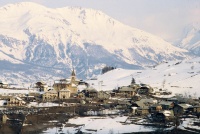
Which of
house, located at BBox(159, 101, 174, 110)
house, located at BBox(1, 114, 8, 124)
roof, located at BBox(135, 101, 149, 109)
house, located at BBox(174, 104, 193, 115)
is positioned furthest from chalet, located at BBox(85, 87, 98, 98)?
house, located at BBox(1, 114, 8, 124)

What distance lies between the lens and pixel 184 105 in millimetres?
112188

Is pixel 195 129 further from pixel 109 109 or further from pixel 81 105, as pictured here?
pixel 81 105

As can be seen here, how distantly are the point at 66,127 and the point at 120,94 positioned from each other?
4795 cm

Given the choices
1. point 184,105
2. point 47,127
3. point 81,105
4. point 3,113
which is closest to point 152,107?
point 184,105

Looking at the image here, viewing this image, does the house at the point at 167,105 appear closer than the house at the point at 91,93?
Yes

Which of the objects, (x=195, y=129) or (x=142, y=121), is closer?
(x=195, y=129)

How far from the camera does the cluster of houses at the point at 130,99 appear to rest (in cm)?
10988

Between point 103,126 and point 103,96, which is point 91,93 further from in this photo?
point 103,126

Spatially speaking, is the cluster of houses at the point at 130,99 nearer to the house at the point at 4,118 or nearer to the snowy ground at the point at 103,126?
the snowy ground at the point at 103,126

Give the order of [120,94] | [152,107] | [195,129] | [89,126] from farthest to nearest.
→ [120,94] < [152,107] < [89,126] < [195,129]

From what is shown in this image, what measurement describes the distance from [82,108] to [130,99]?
21.0 meters

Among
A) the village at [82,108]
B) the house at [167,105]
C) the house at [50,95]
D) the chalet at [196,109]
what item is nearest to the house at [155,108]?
the village at [82,108]

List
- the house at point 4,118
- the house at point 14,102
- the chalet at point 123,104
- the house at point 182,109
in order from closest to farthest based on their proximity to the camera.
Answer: the house at point 4,118
the house at point 182,109
the chalet at point 123,104
the house at point 14,102

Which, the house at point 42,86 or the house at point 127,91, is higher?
the house at point 42,86
